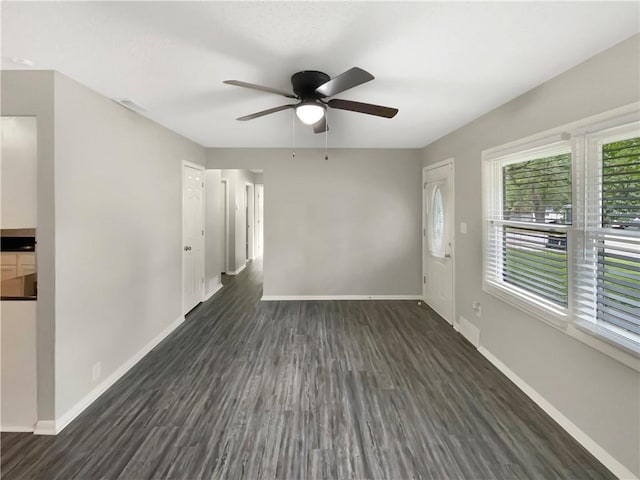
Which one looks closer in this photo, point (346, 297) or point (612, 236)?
point (612, 236)

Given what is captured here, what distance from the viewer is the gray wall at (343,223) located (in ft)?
15.2

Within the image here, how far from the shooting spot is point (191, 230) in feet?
13.5

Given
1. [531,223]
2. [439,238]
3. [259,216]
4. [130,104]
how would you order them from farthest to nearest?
[259,216] → [439,238] → [130,104] → [531,223]

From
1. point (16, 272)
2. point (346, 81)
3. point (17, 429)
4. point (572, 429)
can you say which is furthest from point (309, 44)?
point (17, 429)

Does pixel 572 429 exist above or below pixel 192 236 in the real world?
below

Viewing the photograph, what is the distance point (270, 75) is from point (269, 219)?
9.05 ft

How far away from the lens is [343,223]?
4691 mm

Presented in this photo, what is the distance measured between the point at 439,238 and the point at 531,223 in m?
1.73

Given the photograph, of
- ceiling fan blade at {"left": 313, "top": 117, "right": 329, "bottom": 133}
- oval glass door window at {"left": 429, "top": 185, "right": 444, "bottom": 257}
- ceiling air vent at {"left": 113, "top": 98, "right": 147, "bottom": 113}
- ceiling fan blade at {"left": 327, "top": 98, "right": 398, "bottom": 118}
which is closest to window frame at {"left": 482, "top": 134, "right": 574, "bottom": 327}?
oval glass door window at {"left": 429, "top": 185, "right": 444, "bottom": 257}

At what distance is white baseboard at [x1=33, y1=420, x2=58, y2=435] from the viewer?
6.28 ft

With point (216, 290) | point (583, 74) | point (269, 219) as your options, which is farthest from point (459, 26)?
point (216, 290)

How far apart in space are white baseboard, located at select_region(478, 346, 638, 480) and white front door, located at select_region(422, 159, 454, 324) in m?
1.24

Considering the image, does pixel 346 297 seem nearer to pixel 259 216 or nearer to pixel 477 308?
pixel 477 308

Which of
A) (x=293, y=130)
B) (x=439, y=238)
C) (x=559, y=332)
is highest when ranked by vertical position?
(x=293, y=130)
